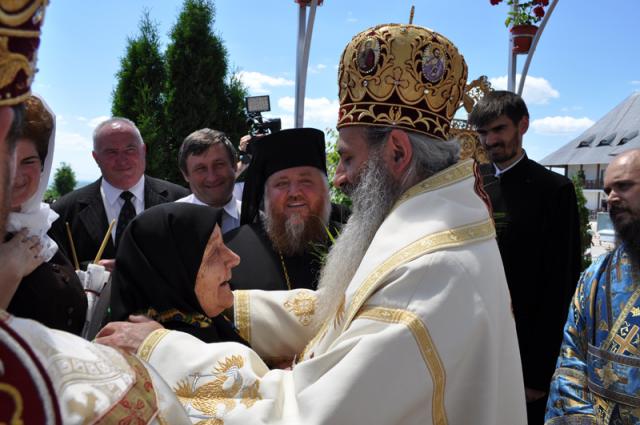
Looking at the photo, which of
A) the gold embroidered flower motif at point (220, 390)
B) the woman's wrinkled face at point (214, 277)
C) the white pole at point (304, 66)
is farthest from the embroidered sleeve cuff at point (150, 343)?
the white pole at point (304, 66)

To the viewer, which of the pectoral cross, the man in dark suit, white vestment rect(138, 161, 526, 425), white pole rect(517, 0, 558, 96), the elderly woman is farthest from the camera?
white pole rect(517, 0, 558, 96)

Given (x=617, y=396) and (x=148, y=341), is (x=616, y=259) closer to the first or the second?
(x=617, y=396)

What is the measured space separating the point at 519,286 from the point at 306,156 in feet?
6.20

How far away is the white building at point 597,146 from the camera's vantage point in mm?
43750

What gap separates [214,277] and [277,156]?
6.08 ft

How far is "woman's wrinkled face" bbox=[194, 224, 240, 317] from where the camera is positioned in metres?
2.41

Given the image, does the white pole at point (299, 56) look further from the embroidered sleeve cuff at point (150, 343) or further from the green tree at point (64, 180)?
the green tree at point (64, 180)

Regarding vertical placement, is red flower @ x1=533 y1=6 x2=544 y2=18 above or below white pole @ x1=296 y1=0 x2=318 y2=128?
above

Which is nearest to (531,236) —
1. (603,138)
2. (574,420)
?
(574,420)

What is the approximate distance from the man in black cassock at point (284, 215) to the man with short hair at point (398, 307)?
3.72 feet

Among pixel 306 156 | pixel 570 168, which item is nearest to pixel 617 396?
pixel 306 156

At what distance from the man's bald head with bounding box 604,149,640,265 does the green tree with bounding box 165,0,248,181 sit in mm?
11734

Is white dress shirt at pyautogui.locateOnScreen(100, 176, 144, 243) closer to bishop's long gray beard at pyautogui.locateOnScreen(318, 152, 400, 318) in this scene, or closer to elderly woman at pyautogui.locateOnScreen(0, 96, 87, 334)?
elderly woman at pyautogui.locateOnScreen(0, 96, 87, 334)

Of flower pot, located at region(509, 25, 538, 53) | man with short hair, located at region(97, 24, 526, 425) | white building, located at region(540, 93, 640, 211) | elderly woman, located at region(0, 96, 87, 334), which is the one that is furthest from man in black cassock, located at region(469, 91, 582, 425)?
white building, located at region(540, 93, 640, 211)
